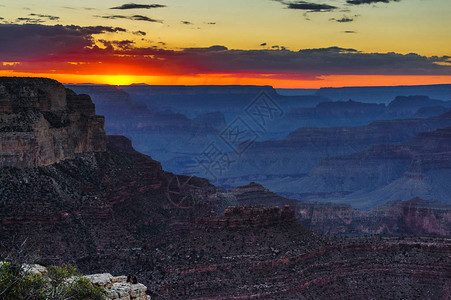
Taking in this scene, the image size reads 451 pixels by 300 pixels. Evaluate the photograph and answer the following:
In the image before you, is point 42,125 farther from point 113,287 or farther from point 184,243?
point 113,287

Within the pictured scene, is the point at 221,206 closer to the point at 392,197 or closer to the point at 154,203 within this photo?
the point at 154,203

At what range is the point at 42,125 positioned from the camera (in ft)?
209

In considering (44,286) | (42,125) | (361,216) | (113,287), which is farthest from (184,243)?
(361,216)

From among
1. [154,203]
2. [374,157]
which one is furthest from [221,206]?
[374,157]

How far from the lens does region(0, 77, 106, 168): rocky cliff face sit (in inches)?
2365

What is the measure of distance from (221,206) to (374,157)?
8606 cm

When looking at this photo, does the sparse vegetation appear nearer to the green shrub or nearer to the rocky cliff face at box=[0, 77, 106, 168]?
the green shrub

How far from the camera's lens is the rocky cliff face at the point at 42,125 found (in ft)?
197

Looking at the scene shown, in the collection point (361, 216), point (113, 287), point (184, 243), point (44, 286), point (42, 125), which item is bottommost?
point (361, 216)

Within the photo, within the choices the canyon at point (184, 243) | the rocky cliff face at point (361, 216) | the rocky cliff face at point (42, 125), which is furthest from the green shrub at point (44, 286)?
the rocky cliff face at point (361, 216)

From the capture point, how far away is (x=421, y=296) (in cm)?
5147

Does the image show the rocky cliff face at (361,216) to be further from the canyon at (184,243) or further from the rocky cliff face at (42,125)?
the canyon at (184,243)

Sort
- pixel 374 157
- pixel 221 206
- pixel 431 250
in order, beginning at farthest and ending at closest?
pixel 374 157 → pixel 221 206 → pixel 431 250

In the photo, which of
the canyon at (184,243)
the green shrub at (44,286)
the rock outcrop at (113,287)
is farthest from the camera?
the canyon at (184,243)
